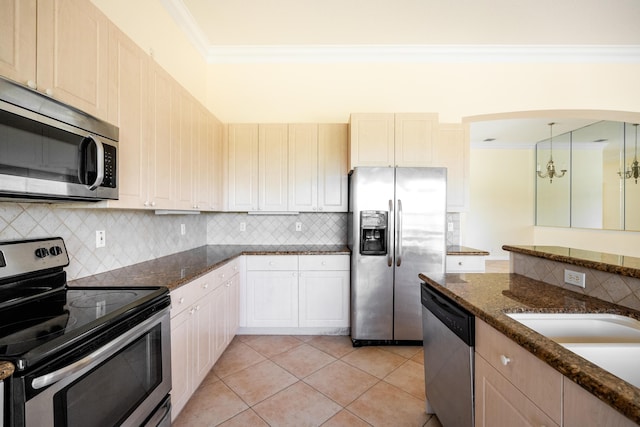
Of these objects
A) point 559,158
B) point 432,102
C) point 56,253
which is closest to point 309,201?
point 432,102

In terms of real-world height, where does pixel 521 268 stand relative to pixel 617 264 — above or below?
below

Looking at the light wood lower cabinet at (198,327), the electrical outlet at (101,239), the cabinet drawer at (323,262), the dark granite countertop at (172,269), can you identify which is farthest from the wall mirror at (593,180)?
the electrical outlet at (101,239)

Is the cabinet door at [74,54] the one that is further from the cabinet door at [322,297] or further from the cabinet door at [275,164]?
the cabinet door at [322,297]

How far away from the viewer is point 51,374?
80 centimetres

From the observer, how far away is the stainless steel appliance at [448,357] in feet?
3.97

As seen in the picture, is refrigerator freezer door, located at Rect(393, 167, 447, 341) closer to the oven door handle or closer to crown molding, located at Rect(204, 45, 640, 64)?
crown molding, located at Rect(204, 45, 640, 64)

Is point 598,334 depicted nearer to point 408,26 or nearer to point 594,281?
point 594,281

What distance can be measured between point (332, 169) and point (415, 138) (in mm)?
944

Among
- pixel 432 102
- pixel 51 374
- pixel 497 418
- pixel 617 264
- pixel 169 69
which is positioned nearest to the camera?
pixel 51 374

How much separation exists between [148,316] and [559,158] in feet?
27.0

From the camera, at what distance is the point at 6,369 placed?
71 cm

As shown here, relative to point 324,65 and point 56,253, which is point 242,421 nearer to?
point 56,253

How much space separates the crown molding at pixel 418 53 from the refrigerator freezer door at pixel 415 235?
1633 millimetres

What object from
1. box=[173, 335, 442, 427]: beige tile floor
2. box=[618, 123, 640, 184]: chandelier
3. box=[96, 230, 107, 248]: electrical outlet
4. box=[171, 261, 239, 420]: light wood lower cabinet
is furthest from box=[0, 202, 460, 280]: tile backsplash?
box=[618, 123, 640, 184]: chandelier
